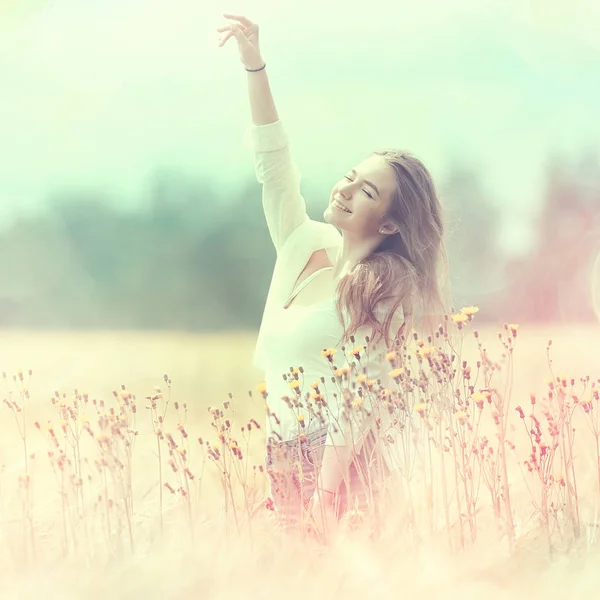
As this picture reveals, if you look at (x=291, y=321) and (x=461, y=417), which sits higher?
(x=291, y=321)

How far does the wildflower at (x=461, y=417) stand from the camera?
146cm

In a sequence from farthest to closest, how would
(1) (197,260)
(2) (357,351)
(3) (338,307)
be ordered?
(1) (197,260) → (3) (338,307) → (2) (357,351)

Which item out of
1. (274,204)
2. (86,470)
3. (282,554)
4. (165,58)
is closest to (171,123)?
(165,58)

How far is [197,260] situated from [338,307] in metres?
0.44

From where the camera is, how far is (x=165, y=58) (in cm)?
170

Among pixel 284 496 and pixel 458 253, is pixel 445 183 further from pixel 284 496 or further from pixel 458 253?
pixel 284 496

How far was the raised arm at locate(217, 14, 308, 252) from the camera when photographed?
1477 millimetres

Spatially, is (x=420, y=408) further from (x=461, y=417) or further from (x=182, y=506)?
(x=182, y=506)

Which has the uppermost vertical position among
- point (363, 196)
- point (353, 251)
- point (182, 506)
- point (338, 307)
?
point (363, 196)

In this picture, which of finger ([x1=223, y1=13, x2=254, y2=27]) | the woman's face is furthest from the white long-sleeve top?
finger ([x1=223, y1=13, x2=254, y2=27])

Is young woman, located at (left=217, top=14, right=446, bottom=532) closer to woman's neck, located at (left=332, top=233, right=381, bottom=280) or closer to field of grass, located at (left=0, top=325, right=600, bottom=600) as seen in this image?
woman's neck, located at (left=332, top=233, right=381, bottom=280)

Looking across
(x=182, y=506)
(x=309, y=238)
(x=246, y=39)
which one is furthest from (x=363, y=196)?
(x=182, y=506)

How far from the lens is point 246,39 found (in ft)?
4.88

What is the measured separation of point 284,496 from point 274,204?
22.7 inches
